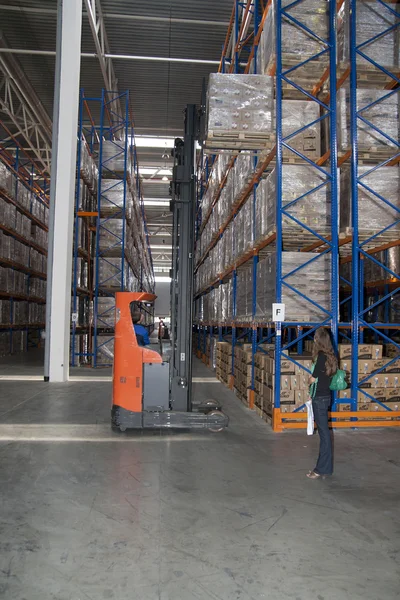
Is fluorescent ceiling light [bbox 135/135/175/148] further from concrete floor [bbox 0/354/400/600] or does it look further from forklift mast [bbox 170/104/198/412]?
concrete floor [bbox 0/354/400/600]

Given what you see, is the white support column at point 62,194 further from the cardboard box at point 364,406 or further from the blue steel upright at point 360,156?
the cardboard box at point 364,406

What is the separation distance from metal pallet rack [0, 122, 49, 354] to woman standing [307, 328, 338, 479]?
12615mm

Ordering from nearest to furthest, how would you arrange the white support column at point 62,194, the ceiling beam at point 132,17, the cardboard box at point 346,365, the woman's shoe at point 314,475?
the woman's shoe at point 314,475 → the cardboard box at point 346,365 → the white support column at point 62,194 → the ceiling beam at point 132,17

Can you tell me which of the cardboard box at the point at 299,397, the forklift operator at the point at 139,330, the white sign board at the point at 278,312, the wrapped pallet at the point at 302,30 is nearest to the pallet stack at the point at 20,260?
the forklift operator at the point at 139,330

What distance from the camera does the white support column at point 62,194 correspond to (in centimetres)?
1041

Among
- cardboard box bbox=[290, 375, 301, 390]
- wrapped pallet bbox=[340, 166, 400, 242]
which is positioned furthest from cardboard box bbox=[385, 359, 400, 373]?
wrapped pallet bbox=[340, 166, 400, 242]

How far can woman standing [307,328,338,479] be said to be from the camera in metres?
4.41

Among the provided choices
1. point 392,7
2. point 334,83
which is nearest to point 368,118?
point 334,83

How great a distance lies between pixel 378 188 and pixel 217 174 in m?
6.03

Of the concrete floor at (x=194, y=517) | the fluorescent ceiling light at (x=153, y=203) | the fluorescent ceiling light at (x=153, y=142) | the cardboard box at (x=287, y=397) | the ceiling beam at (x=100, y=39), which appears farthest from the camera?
the fluorescent ceiling light at (x=153, y=203)

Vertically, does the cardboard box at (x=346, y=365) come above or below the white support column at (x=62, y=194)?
below

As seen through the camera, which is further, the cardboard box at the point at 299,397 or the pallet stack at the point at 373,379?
the pallet stack at the point at 373,379

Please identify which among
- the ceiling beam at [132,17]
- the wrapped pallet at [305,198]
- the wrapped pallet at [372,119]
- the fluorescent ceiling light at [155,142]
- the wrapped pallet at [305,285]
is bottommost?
the wrapped pallet at [305,285]

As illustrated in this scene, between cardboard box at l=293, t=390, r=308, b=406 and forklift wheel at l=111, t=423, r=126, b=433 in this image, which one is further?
cardboard box at l=293, t=390, r=308, b=406
